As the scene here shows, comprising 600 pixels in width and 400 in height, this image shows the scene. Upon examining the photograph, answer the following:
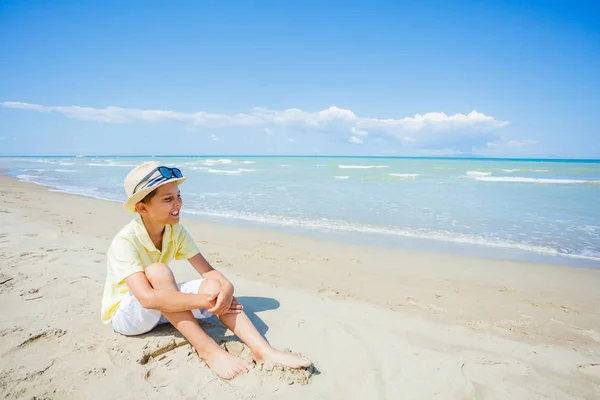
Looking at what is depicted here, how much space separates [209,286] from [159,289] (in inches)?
13.9

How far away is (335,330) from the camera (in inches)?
116

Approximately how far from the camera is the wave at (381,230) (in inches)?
256

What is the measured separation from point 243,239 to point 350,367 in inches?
179

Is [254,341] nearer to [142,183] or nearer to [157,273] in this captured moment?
[157,273]

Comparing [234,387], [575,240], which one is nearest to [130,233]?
[234,387]

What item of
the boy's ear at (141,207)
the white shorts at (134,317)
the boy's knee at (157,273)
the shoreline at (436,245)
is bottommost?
the shoreline at (436,245)

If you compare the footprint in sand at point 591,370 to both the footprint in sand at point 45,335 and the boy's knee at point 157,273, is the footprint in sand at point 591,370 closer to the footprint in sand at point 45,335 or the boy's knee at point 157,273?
the boy's knee at point 157,273

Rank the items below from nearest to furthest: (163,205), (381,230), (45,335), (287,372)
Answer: (287,372)
(163,205)
(45,335)
(381,230)

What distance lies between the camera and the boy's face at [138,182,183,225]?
8.16ft

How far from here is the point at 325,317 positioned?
3.22 metres

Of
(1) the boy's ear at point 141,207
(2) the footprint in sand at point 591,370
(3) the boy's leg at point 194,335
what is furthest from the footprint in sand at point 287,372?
(2) the footprint in sand at point 591,370

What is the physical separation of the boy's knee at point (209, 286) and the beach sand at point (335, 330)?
47 centimetres

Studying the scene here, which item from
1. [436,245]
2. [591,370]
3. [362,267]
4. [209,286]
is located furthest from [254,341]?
[436,245]

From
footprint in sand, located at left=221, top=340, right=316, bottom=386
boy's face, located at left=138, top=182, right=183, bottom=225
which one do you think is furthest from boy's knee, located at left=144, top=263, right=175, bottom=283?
footprint in sand, located at left=221, top=340, right=316, bottom=386
